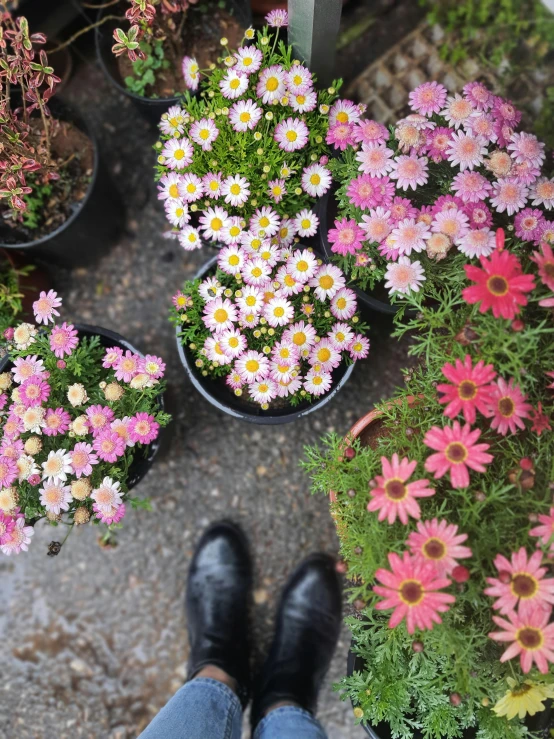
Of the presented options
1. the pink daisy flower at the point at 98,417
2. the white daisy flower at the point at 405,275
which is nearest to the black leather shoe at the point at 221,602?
the pink daisy flower at the point at 98,417

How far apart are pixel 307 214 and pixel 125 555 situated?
133cm

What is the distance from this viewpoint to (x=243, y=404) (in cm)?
166

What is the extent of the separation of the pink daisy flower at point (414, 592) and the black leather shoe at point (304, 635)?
0.99 meters

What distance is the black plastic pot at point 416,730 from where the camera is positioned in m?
1.36

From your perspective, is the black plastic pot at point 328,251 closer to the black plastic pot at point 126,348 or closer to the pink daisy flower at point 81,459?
the black plastic pot at point 126,348

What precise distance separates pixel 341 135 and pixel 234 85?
0.27 m

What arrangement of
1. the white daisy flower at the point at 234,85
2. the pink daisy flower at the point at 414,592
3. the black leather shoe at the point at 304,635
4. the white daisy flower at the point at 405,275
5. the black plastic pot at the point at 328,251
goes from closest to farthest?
the pink daisy flower at the point at 414,592 → the white daisy flower at the point at 405,275 → the white daisy flower at the point at 234,85 → the black plastic pot at the point at 328,251 → the black leather shoe at the point at 304,635

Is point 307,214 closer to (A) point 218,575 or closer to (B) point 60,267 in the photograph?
(B) point 60,267

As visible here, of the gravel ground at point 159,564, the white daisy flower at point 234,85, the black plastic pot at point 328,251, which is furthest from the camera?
the gravel ground at point 159,564

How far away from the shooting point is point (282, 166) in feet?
4.72

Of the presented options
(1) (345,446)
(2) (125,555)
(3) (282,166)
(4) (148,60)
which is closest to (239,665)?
(2) (125,555)

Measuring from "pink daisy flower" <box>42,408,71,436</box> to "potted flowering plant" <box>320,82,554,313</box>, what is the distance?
28.7 inches

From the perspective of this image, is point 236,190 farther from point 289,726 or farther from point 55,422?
point 289,726

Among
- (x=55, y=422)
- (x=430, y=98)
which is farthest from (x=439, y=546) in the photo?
(x=430, y=98)
